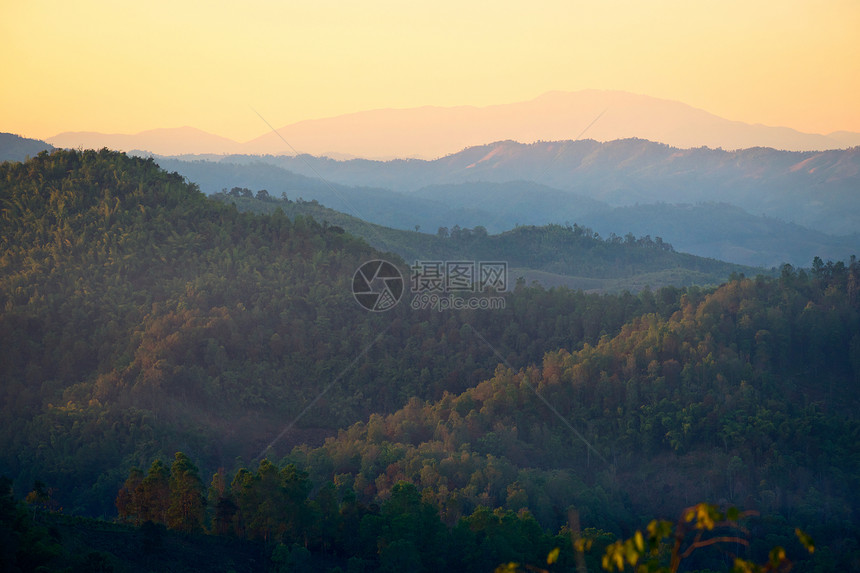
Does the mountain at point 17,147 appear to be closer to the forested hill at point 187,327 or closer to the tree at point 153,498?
the forested hill at point 187,327

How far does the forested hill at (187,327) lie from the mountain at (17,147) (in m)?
99.5

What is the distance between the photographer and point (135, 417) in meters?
40.8

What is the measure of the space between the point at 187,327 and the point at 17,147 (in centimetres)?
12718

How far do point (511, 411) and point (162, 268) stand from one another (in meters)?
29.4

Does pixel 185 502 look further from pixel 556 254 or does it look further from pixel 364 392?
pixel 556 254

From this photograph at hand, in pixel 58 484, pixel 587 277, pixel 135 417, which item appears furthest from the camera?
pixel 587 277

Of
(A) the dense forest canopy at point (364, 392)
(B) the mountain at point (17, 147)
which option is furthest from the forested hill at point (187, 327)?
(B) the mountain at point (17, 147)

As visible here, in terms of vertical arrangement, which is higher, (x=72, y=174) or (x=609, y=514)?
(x=72, y=174)

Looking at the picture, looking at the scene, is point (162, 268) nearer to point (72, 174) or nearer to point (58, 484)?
point (72, 174)

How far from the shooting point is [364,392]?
5106 centimetres

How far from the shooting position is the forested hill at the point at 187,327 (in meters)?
43.2

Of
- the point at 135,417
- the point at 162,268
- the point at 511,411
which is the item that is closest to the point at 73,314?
the point at 162,268

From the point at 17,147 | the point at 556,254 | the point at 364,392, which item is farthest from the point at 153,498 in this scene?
the point at 17,147

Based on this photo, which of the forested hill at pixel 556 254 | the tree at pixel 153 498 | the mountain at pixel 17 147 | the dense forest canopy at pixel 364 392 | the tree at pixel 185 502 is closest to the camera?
the tree at pixel 185 502
